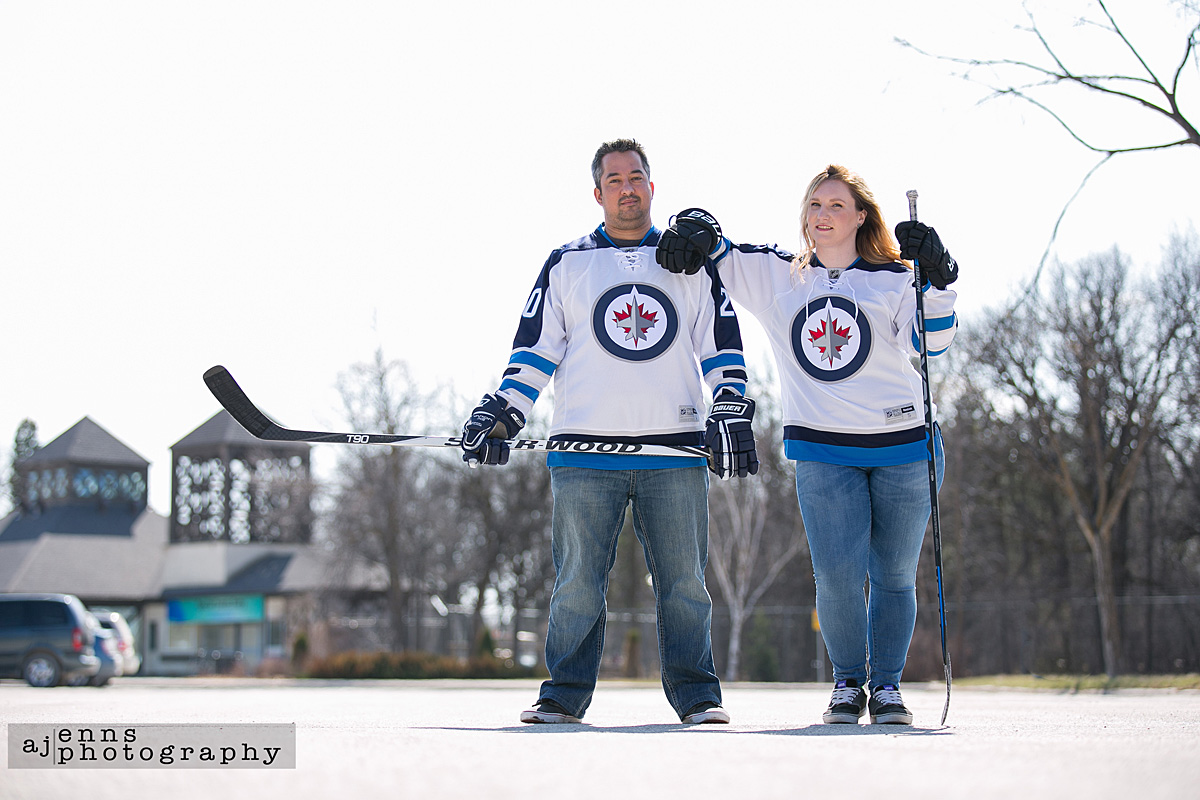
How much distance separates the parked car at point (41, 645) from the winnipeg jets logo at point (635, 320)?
1640 cm

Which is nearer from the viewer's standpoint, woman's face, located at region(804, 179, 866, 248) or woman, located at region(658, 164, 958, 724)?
woman, located at region(658, 164, 958, 724)

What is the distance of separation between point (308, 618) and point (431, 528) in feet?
14.4

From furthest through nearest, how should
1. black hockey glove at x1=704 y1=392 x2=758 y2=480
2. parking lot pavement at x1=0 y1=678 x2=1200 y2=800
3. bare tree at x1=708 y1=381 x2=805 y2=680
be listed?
bare tree at x1=708 y1=381 x2=805 y2=680, black hockey glove at x1=704 y1=392 x2=758 y2=480, parking lot pavement at x1=0 y1=678 x2=1200 y2=800

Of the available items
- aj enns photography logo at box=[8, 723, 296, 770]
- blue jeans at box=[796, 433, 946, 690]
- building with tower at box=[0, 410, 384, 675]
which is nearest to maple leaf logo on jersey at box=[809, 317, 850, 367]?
blue jeans at box=[796, 433, 946, 690]

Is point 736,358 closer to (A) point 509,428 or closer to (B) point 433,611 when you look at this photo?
(A) point 509,428

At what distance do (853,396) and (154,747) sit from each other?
2.84m

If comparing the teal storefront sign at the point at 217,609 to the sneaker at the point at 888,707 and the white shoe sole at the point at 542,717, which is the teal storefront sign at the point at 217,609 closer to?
the white shoe sole at the point at 542,717

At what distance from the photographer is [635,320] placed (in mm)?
4531

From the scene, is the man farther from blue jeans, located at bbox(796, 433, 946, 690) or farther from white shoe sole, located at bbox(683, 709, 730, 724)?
blue jeans, located at bbox(796, 433, 946, 690)

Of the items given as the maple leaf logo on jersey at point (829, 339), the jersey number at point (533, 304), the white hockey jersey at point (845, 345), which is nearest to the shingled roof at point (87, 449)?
the jersey number at point (533, 304)

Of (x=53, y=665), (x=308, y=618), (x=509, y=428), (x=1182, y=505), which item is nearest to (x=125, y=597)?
(x=308, y=618)

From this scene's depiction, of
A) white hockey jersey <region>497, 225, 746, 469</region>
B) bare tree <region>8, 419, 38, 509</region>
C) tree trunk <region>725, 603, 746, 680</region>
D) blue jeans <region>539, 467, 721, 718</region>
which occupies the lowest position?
tree trunk <region>725, 603, 746, 680</region>

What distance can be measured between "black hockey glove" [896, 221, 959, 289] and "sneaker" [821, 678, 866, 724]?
1636 mm

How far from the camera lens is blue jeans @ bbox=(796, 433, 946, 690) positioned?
4457 millimetres
